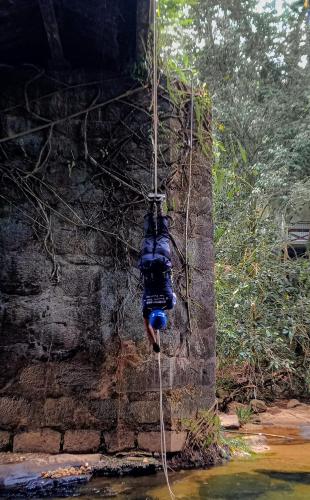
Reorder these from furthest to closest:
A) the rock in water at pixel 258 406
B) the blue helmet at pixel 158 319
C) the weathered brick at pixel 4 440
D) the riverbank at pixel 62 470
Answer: the rock in water at pixel 258 406
the weathered brick at pixel 4 440
the riverbank at pixel 62 470
the blue helmet at pixel 158 319

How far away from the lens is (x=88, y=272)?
364 centimetres

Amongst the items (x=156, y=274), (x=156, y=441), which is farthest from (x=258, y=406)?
(x=156, y=274)

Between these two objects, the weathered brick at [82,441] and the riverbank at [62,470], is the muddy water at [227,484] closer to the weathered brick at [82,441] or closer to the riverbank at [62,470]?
the riverbank at [62,470]

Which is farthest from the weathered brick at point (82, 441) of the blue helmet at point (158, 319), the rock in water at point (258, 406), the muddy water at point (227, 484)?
the rock in water at point (258, 406)

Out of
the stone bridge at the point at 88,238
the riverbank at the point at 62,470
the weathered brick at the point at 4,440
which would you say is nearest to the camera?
the riverbank at the point at 62,470

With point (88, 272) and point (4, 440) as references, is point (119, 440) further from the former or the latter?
point (88, 272)

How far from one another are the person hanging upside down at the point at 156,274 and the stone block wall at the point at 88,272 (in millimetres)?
568

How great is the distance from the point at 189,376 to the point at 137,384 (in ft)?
1.40

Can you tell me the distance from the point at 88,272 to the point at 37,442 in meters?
1.25

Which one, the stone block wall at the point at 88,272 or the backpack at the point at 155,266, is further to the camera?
the stone block wall at the point at 88,272

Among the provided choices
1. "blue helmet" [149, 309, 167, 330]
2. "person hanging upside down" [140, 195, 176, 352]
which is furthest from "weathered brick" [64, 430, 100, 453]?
"blue helmet" [149, 309, 167, 330]

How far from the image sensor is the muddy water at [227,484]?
9.36ft

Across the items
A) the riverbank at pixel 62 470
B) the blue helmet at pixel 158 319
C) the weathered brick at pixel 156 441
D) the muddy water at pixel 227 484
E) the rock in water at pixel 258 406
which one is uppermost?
the blue helmet at pixel 158 319

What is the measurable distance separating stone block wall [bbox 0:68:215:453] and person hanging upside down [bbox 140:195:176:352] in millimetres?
568
